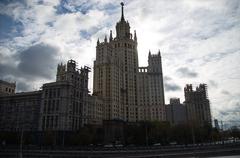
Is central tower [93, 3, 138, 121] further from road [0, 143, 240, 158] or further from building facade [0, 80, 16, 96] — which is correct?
road [0, 143, 240, 158]

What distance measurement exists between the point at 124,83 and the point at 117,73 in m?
12.8

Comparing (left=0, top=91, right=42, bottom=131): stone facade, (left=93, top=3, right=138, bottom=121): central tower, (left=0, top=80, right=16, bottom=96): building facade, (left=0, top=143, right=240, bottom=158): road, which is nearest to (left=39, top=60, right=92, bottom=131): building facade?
(left=0, top=91, right=42, bottom=131): stone facade

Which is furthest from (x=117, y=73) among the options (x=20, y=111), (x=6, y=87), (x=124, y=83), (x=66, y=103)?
(x=6, y=87)

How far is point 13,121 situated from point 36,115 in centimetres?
1576

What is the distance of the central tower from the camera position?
161 metres

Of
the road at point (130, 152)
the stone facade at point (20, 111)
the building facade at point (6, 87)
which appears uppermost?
the building facade at point (6, 87)

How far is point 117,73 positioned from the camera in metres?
171

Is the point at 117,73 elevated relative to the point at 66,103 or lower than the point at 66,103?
elevated

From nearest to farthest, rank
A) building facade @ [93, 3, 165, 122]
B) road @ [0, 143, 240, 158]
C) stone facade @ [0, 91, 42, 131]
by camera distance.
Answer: road @ [0, 143, 240, 158]
stone facade @ [0, 91, 42, 131]
building facade @ [93, 3, 165, 122]

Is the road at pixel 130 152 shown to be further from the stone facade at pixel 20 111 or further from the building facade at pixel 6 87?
the building facade at pixel 6 87

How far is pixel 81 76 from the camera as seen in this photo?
125875mm

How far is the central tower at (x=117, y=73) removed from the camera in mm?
161375

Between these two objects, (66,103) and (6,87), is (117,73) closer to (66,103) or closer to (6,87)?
(66,103)

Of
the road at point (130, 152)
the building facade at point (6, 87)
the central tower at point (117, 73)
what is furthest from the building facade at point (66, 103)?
the building facade at point (6, 87)
